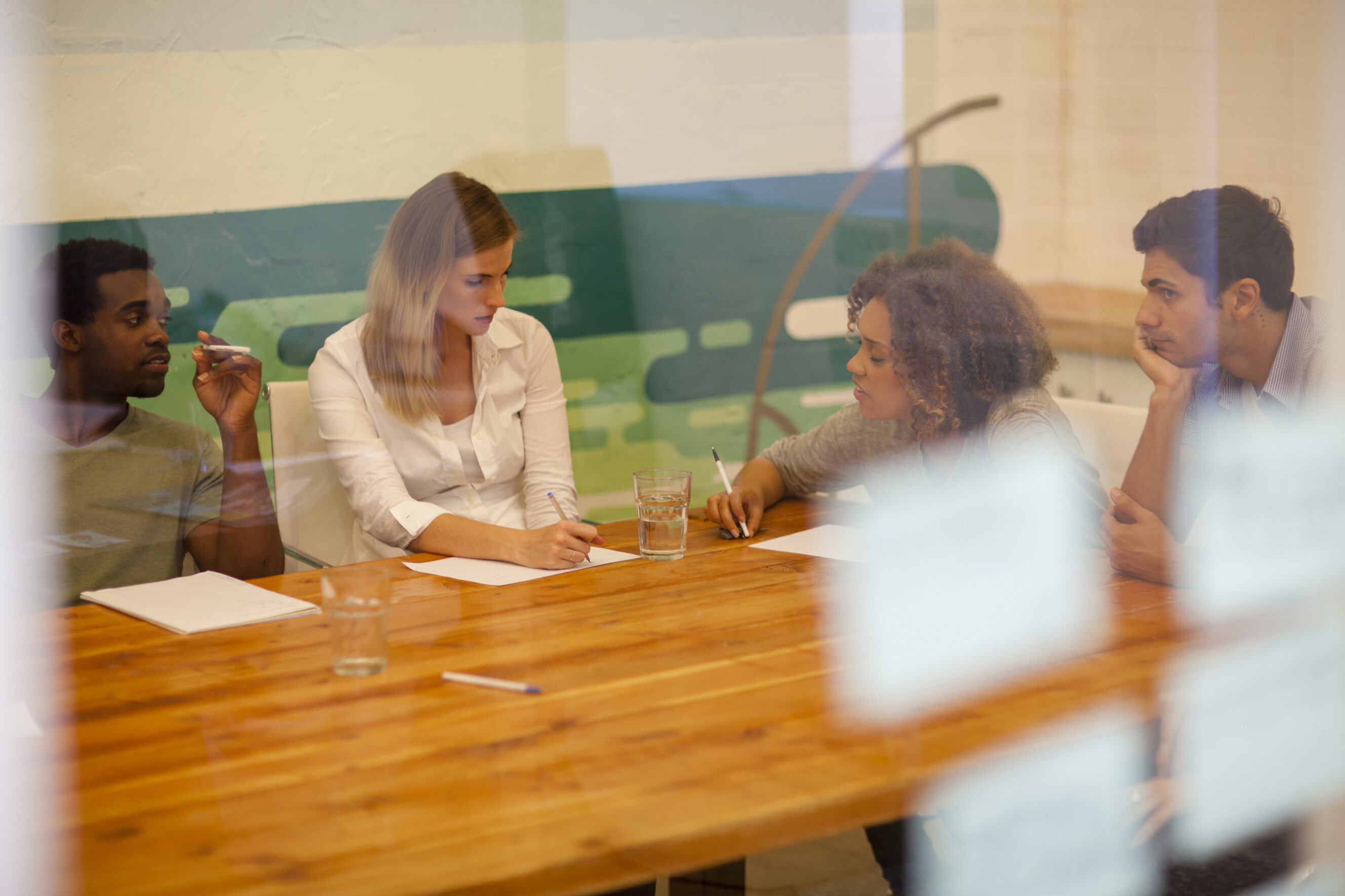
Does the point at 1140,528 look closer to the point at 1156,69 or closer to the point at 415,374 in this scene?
the point at 415,374

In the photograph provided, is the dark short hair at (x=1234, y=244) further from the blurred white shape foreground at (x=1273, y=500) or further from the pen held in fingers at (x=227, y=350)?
the pen held in fingers at (x=227, y=350)

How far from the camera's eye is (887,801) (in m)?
0.93

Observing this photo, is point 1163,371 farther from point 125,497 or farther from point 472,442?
point 125,497

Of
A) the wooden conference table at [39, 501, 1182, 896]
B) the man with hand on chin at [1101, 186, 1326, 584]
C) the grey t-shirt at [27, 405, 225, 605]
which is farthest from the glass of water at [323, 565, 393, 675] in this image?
the man with hand on chin at [1101, 186, 1326, 584]

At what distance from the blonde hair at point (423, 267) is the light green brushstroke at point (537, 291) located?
439 mm

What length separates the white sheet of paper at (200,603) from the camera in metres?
1.37

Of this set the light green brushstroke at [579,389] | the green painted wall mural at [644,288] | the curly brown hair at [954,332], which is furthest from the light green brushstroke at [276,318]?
the curly brown hair at [954,332]

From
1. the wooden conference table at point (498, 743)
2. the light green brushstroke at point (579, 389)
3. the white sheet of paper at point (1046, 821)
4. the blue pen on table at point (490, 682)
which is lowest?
the white sheet of paper at point (1046, 821)

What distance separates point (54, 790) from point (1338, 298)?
173 cm

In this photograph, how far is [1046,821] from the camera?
4.41 ft

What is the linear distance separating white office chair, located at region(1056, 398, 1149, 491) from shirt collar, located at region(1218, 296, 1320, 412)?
6.2 inches

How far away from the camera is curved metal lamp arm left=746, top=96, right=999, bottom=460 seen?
3.01 metres

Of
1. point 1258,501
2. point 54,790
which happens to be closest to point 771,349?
point 1258,501

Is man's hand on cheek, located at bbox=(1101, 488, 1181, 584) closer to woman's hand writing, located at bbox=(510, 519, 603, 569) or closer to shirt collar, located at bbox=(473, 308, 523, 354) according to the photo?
woman's hand writing, located at bbox=(510, 519, 603, 569)
